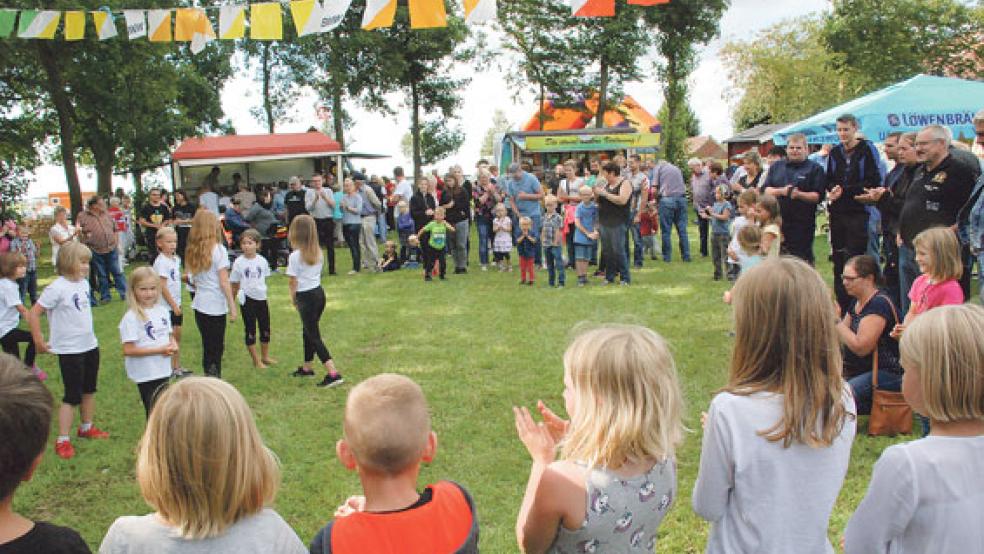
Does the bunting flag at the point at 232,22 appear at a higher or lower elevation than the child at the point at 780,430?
higher

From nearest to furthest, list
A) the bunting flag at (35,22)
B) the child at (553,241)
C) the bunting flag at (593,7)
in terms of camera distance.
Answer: the bunting flag at (593,7) < the bunting flag at (35,22) < the child at (553,241)

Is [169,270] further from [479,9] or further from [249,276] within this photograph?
[479,9]

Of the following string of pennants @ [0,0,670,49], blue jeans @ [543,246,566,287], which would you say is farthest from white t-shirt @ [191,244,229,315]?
blue jeans @ [543,246,566,287]

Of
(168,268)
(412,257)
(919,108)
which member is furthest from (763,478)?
(412,257)

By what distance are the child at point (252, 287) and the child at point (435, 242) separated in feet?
17.1

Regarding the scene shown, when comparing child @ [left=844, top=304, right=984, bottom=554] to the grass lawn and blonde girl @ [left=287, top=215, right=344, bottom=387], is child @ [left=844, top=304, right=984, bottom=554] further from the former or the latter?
blonde girl @ [left=287, top=215, right=344, bottom=387]

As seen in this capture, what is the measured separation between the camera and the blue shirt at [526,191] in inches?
496

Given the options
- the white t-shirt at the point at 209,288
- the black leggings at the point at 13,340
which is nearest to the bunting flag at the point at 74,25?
the black leggings at the point at 13,340

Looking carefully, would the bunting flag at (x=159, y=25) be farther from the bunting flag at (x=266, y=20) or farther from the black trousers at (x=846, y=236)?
the black trousers at (x=846, y=236)

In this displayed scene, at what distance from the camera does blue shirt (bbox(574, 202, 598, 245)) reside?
11031mm

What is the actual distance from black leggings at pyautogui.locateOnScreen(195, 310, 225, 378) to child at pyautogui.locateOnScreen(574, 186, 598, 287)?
232 inches

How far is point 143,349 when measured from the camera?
492 cm

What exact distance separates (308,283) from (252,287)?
35.4 inches

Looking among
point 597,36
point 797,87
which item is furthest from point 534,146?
point 797,87
